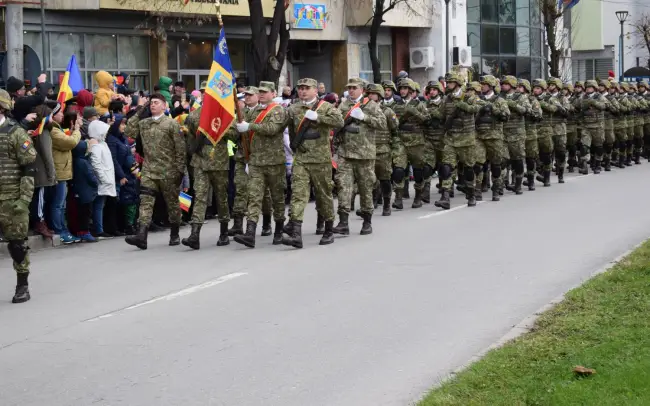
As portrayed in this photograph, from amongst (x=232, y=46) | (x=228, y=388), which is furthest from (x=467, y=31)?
(x=228, y=388)

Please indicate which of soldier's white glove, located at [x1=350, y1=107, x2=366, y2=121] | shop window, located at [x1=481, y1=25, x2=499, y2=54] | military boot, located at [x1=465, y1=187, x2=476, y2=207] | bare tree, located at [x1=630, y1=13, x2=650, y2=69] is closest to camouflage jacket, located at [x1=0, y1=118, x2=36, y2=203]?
soldier's white glove, located at [x1=350, y1=107, x2=366, y2=121]

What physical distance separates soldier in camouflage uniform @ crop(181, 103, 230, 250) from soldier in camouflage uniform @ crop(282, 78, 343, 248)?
83cm

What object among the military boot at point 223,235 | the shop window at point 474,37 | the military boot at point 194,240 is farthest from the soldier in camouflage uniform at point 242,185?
the shop window at point 474,37

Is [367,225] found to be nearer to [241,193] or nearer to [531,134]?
[241,193]

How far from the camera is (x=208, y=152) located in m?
14.1

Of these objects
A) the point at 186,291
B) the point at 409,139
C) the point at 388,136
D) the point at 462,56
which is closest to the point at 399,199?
the point at 409,139

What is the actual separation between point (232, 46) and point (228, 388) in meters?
27.6

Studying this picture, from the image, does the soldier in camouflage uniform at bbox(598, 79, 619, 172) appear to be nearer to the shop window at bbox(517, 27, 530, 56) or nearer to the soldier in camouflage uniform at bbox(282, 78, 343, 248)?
the soldier in camouflage uniform at bbox(282, 78, 343, 248)

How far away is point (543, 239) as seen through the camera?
553 inches

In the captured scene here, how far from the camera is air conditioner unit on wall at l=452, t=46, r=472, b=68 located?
40312mm

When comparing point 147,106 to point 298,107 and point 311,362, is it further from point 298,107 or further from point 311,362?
point 311,362

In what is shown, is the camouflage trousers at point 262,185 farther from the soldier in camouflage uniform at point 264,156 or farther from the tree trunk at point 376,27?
the tree trunk at point 376,27

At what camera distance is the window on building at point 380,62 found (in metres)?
38.8

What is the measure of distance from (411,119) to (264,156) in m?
5.08
